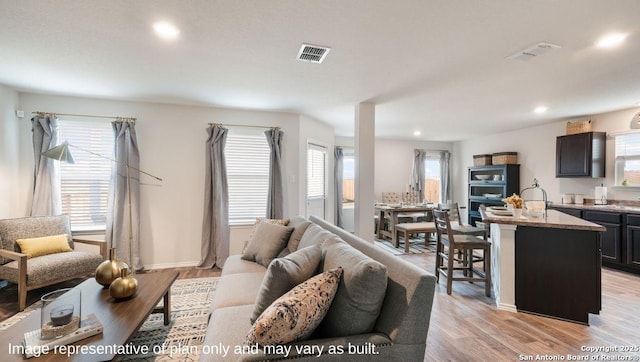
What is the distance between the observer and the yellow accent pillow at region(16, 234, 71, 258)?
10.4ft

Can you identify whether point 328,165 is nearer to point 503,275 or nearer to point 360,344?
point 503,275

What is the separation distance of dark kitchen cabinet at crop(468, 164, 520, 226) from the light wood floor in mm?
3075

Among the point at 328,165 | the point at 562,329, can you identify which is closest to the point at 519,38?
the point at 562,329

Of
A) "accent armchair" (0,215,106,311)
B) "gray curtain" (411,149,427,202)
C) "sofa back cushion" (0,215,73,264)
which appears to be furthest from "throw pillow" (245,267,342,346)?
"gray curtain" (411,149,427,202)

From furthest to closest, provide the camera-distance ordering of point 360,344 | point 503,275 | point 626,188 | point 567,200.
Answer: point 567,200, point 626,188, point 503,275, point 360,344

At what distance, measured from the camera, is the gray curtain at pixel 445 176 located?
7.95 metres

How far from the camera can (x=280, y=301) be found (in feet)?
4.28

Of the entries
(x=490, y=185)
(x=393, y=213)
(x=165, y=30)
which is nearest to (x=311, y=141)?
(x=393, y=213)

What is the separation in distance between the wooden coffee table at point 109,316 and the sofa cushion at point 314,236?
1184mm

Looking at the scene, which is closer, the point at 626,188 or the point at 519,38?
the point at 519,38

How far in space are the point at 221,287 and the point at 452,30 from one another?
2.65 metres

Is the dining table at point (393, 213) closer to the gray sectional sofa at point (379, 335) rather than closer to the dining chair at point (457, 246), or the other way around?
the dining chair at point (457, 246)

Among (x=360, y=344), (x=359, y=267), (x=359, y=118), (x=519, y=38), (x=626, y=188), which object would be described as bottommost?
(x=360, y=344)

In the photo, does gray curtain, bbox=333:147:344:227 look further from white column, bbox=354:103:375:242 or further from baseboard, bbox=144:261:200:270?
baseboard, bbox=144:261:200:270
